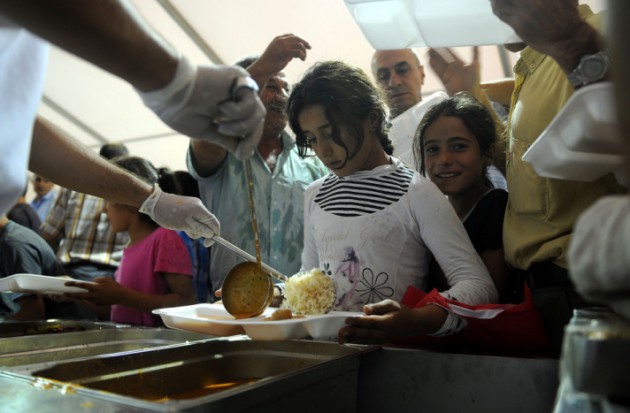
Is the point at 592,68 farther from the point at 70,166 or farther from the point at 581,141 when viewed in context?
the point at 70,166

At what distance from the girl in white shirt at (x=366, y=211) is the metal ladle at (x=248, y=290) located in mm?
161

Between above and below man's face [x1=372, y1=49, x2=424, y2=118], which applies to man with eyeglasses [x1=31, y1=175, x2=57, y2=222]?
below

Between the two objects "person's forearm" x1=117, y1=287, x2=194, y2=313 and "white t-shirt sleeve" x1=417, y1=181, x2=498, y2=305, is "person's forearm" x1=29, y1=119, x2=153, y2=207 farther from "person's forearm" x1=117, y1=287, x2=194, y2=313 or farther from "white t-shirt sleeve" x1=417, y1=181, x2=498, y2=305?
"white t-shirt sleeve" x1=417, y1=181, x2=498, y2=305

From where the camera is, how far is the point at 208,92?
74 cm

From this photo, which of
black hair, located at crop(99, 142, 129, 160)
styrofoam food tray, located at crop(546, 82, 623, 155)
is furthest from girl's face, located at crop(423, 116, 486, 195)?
black hair, located at crop(99, 142, 129, 160)

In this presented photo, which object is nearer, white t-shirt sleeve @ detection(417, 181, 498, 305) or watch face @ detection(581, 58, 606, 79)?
watch face @ detection(581, 58, 606, 79)

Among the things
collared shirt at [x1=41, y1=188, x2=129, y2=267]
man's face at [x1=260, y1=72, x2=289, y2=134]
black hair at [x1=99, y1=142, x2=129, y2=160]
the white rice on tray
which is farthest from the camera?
black hair at [x1=99, y1=142, x2=129, y2=160]

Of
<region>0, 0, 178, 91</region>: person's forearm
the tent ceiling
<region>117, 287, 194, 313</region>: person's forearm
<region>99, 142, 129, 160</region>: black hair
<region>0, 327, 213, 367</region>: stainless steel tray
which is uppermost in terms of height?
the tent ceiling

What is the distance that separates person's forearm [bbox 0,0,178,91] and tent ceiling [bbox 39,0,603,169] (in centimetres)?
53

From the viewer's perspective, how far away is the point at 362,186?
1.30 meters

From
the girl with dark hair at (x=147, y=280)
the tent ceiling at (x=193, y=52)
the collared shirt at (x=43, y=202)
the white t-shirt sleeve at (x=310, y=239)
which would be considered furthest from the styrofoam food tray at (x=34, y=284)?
the collared shirt at (x=43, y=202)

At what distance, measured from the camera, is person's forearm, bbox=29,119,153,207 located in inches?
46.3

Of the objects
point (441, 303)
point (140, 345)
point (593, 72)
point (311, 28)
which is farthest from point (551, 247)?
point (311, 28)

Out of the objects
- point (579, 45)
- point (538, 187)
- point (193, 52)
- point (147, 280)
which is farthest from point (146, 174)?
point (193, 52)
